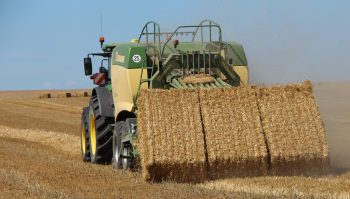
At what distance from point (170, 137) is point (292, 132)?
72.3 inches

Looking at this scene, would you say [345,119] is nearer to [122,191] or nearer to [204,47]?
[204,47]

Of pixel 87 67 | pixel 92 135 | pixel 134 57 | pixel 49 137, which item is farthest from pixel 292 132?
pixel 49 137

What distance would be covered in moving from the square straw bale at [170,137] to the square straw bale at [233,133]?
0.16 meters

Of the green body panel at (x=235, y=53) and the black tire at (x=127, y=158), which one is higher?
the green body panel at (x=235, y=53)

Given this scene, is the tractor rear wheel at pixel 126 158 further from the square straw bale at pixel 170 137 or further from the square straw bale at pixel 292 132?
the square straw bale at pixel 292 132

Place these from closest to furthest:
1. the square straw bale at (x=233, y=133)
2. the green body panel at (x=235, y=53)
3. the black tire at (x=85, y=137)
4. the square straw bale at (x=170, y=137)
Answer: the square straw bale at (x=170, y=137)
the square straw bale at (x=233, y=133)
the green body panel at (x=235, y=53)
the black tire at (x=85, y=137)

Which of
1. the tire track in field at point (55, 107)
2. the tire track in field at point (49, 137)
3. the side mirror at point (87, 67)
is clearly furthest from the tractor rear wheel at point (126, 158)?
the tire track in field at point (55, 107)

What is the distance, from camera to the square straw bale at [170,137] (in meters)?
10.5

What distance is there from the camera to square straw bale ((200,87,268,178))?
10.7 meters

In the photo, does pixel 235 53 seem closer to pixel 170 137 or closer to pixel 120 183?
pixel 170 137

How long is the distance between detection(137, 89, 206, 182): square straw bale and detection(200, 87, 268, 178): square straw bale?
0.53 feet

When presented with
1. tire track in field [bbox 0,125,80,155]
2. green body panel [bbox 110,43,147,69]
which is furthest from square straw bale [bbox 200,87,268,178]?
tire track in field [bbox 0,125,80,155]

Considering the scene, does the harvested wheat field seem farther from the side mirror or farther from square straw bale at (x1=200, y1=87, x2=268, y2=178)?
the side mirror

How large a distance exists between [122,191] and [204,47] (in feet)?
13.8
